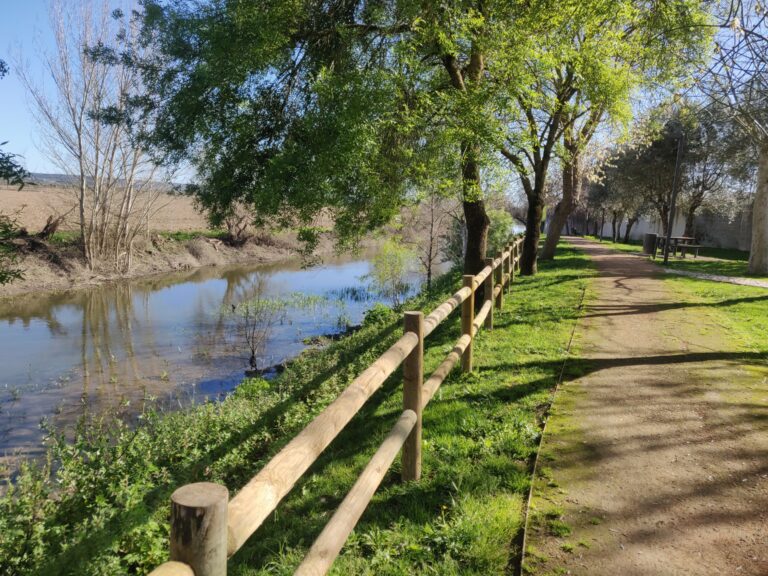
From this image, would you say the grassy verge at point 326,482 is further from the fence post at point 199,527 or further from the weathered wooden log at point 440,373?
the fence post at point 199,527

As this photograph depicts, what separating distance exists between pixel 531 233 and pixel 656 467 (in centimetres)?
1256

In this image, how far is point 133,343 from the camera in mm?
16203

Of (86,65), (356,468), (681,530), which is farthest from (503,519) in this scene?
(86,65)

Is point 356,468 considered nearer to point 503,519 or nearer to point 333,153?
point 503,519

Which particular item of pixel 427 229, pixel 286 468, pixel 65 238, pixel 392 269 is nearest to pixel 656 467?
pixel 286 468

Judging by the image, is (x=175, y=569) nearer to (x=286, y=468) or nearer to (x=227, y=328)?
(x=286, y=468)

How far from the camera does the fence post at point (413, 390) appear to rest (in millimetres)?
3949

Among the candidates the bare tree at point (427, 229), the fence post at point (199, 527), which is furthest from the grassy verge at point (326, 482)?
the bare tree at point (427, 229)

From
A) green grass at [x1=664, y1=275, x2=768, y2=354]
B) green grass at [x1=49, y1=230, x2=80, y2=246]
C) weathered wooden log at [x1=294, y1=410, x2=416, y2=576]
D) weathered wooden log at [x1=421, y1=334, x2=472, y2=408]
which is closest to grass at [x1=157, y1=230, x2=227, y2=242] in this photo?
green grass at [x1=49, y1=230, x2=80, y2=246]

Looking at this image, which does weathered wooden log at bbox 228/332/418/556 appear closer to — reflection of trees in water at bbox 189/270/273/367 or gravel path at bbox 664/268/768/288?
reflection of trees in water at bbox 189/270/273/367

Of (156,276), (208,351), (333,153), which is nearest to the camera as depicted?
(333,153)

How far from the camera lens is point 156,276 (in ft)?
96.0

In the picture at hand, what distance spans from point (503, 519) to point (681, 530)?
3.52 feet

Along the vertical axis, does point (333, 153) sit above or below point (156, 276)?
above
